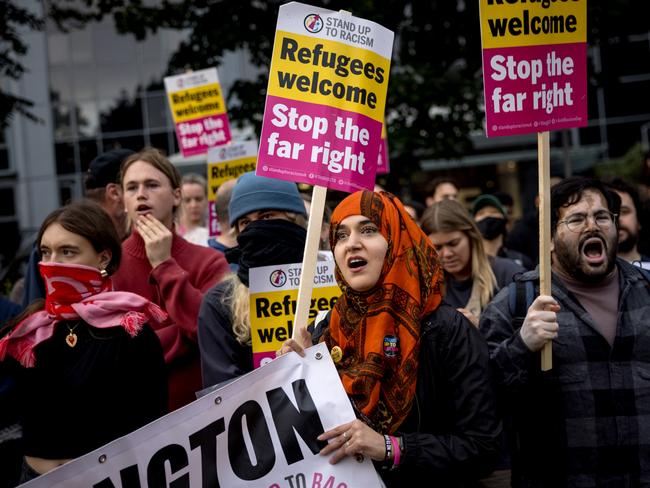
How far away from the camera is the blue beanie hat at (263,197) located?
4523 millimetres

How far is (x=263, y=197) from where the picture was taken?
4527mm

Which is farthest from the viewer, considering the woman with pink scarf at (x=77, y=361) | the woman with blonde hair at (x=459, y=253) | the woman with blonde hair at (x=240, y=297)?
the woman with blonde hair at (x=459, y=253)

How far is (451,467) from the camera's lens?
3.35 meters

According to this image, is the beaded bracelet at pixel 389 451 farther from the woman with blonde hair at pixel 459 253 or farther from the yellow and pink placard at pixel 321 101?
the woman with blonde hair at pixel 459 253

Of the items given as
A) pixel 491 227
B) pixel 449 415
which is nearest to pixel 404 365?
pixel 449 415

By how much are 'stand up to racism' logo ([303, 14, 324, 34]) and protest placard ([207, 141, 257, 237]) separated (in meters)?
4.12

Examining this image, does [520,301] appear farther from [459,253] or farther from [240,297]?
[459,253]

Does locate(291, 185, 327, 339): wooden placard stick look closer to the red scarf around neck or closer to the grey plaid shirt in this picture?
the red scarf around neck

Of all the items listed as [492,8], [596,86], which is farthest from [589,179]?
[596,86]

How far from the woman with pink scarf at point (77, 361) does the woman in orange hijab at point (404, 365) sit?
658 mm

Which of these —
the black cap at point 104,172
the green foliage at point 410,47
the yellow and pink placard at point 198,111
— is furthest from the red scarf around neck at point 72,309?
the green foliage at point 410,47

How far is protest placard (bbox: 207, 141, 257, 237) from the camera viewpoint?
809cm

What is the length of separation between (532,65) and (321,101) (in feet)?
3.15

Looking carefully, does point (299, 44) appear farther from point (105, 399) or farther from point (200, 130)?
point (200, 130)
